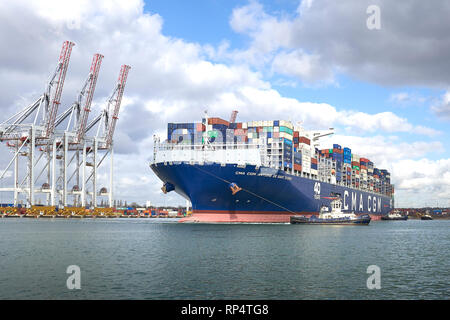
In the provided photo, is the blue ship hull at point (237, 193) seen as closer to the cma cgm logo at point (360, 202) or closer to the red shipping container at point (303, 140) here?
the red shipping container at point (303, 140)

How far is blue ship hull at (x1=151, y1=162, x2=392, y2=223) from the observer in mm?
68438

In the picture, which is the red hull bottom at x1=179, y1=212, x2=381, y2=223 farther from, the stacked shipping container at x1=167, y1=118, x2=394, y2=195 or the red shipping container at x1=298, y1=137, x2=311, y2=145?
the red shipping container at x1=298, y1=137, x2=311, y2=145

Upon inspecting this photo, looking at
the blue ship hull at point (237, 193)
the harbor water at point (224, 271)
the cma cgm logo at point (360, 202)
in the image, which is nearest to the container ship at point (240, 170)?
the blue ship hull at point (237, 193)

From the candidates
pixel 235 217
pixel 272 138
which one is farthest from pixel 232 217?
pixel 272 138

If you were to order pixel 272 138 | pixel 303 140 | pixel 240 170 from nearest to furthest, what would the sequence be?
1. pixel 240 170
2. pixel 272 138
3. pixel 303 140

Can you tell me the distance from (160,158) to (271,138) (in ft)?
62.2

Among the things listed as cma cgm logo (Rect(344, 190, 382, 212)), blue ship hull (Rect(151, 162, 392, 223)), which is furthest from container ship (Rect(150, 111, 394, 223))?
cma cgm logo (Rect(344, 190, 382, 212))

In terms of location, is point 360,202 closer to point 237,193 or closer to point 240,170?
point 237,193

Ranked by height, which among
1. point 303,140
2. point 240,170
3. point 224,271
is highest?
point 303,140

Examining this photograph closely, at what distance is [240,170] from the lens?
68625 millimetres

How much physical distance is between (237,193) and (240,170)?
360cm

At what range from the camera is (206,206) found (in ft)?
236
